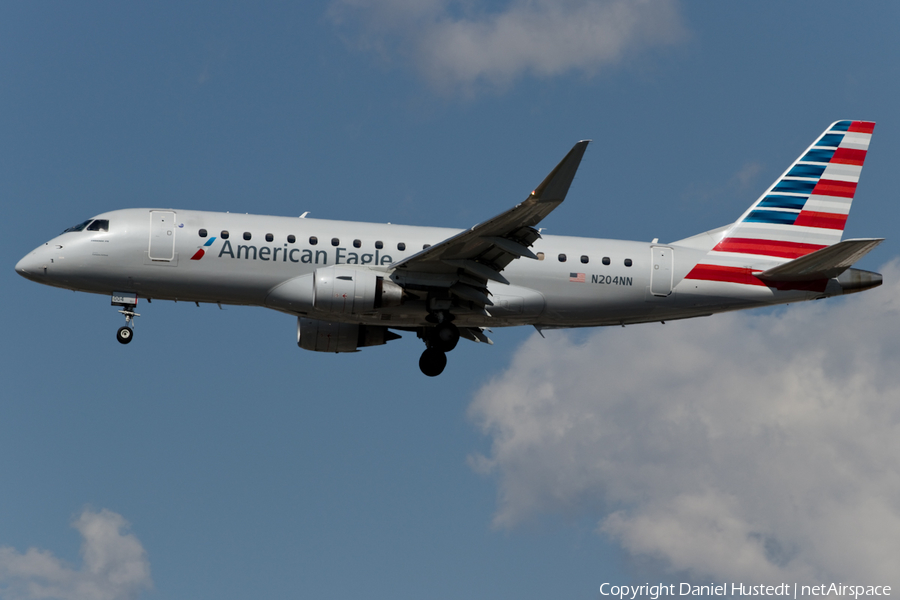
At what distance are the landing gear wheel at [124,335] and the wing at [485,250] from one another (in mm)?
8836

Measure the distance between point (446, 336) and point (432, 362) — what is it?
5.68 ft

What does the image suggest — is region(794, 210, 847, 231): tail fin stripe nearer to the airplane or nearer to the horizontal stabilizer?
the airplane

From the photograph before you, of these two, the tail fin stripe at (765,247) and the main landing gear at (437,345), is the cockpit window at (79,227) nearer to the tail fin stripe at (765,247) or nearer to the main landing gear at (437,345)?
the main landing gear at (437,345)

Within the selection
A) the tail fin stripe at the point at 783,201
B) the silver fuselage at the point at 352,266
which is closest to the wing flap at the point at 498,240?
the silver fuselage at the point at 352,266

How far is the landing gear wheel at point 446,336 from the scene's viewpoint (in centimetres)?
3384

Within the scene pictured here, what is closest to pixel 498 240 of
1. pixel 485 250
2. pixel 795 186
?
pixel 485 250

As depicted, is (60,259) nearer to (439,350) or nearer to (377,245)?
(377,245)

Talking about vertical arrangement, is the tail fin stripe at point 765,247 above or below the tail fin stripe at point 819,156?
below

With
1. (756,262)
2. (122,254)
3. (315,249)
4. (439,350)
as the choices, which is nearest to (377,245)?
(315,249)

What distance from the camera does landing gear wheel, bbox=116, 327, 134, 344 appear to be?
33438 mm

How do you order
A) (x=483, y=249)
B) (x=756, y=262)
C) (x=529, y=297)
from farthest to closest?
1. (x=756, y=262)
2. (x=529, y=297)
3. (x=483, y=249)

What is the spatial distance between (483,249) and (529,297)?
3.01m

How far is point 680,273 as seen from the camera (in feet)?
115

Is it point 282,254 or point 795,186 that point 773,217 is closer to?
point 795,186
